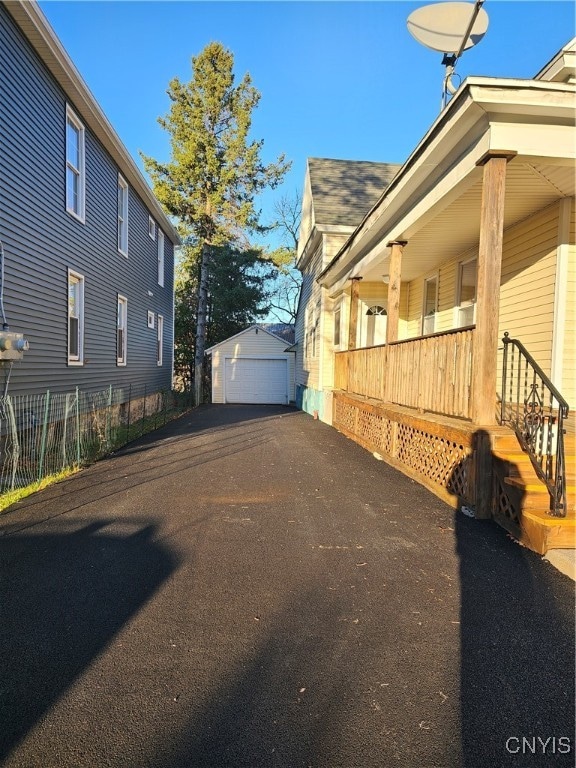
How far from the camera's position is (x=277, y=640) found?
2.59 m

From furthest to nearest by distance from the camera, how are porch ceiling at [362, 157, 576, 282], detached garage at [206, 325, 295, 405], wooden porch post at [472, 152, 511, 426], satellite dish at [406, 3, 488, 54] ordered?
detached garage at [206, 325, 295, 405] → satellite dish at [406, 3, 488, 54] → porch ceiling at [362, 157, 576, 282] → wooden porch post at [472, 152, 511, 426]

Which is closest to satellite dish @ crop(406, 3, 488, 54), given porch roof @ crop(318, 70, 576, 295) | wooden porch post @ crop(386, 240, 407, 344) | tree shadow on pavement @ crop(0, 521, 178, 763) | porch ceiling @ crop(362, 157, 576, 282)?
porch roof @ crop(318, 70, 576, 295)

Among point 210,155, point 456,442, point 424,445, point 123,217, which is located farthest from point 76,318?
point 210,155

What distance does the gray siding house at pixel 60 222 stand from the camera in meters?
6.89

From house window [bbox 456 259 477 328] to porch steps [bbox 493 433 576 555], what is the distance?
401cm

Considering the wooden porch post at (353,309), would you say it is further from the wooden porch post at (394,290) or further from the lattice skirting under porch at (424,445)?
the wooden porch post at (394,290)

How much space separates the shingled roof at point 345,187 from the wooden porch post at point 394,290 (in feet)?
19.6

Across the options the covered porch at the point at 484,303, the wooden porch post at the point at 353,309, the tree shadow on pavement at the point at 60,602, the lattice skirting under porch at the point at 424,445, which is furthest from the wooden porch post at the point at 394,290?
the tree shadow on pavement at the point at 60,602

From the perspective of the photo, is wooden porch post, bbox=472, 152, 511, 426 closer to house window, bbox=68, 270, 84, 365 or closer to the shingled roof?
house window, bbox=68, 270, 84, 365

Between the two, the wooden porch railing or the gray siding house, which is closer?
the wooden porch railing

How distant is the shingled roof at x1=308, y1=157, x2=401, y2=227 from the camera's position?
13617mm

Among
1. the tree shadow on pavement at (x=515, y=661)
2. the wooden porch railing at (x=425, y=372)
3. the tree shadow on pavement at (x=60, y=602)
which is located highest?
the wooden porch railing at (x=425, y=372)

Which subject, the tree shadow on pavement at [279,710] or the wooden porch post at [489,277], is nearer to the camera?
the tree shadow on pavement at [279,710]

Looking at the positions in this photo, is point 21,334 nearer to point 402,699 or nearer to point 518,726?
point 402,699
